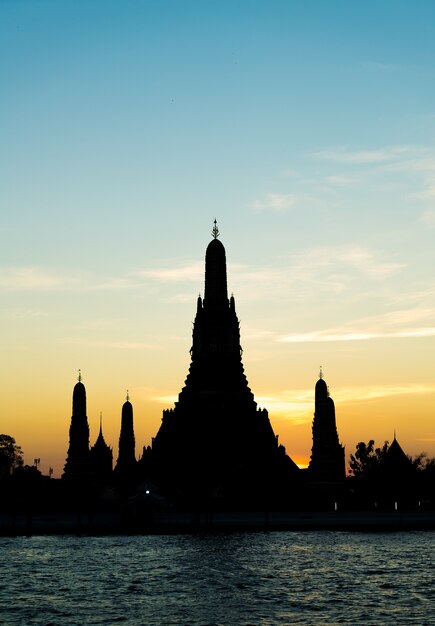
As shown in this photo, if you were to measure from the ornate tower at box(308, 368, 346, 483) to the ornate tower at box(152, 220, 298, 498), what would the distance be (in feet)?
10.7

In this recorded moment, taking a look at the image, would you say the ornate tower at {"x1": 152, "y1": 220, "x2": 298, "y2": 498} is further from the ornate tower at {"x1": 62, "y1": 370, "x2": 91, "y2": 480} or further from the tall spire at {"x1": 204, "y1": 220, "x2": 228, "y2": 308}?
the ornate tower at {"x1": 62, "y1": 370, "x2": 91, "y2": 480}

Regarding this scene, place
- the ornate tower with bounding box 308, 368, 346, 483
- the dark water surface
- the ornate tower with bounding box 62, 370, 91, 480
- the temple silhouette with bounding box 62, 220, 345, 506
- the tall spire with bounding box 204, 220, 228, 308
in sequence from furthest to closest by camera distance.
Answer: the tall spire with bounding box 204, 220, 228, 308
the ornate tower with bounding box 62, 370, 91, 480
the ornate tower with bounding box 308, 368, 346, 483
the temple silhouette with bounding box 62, 220, 345, 506
the dark water surface

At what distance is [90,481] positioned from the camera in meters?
119

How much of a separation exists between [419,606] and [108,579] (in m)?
17.8

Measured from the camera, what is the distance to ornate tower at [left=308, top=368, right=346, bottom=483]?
114m

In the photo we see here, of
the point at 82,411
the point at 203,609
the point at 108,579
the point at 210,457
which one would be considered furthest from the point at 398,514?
the point at 203,609

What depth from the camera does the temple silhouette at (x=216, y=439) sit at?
112 m

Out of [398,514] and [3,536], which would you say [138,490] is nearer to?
[3,536]

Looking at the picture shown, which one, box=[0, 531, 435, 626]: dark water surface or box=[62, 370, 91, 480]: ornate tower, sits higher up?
box=[62, 370, 91, 480]: ornate tower

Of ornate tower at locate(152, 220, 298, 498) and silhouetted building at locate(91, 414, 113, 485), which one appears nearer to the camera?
ornate tower at locate(152, 220, 298, 498)

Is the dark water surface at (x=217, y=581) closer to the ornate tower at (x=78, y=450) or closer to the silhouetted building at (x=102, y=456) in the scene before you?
the ornate tower at (x=78, y=450)

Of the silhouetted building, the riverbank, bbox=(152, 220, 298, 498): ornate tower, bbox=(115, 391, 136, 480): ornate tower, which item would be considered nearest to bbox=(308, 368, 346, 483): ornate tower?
bbox=(152, 220, 298, 498): ornate tower

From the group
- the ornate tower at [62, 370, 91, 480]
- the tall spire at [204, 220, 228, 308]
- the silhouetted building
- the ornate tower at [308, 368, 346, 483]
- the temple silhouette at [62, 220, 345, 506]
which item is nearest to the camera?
the temple silhouette at [62, 220, 345, 506]

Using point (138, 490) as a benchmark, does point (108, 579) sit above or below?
below
